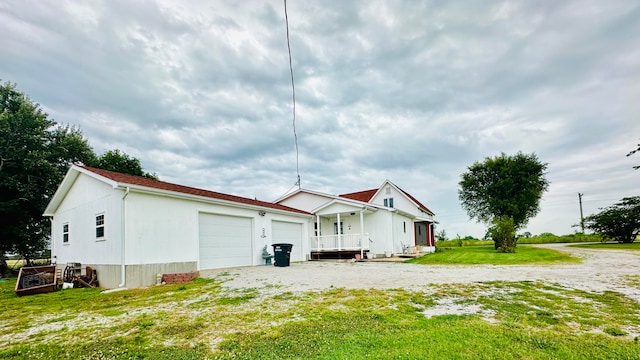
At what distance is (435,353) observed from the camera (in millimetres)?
3531

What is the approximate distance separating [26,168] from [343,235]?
1828 centimetres

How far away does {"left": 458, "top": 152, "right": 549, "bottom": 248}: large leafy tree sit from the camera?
2919 cm

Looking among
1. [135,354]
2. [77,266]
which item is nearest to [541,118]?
[135,354]

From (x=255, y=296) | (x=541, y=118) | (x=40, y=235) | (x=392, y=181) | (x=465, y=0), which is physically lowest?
(x=255, y=296)

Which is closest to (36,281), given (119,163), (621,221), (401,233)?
(119,163)

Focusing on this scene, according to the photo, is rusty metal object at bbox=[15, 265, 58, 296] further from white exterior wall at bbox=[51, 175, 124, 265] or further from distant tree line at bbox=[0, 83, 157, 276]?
distant tree line at bbox=[0, 83, 157, 276]

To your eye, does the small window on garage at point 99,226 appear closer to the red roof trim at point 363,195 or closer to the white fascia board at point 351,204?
the white fascia board at point 351,204

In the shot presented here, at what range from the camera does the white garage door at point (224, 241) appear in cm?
1287

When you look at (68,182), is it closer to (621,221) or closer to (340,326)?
(340,326)

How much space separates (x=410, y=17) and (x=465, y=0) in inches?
68.0

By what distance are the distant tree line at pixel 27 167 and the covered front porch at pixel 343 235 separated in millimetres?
15994

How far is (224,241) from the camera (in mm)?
13789

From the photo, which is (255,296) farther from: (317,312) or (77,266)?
(77,266)

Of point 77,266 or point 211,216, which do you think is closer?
point 77,266
